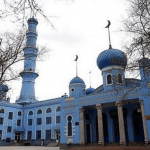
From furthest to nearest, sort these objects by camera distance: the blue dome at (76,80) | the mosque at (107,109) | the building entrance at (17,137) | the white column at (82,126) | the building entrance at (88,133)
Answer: the building entrance at (17,137)
the blue dome at (76,80)
the building entrance at (88,133)
the white column at (82,126)
the mosque at (107,109)

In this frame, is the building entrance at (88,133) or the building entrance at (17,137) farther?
the building entrance at (17,137)

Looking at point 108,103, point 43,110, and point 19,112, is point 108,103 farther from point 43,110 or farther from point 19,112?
point 19,112

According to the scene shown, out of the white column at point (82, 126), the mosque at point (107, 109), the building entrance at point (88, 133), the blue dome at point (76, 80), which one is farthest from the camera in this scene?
the blue dome at point (76, 80)

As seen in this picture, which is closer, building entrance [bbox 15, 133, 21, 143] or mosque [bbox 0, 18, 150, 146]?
mosque [bbox 0, 18, 150, 146]

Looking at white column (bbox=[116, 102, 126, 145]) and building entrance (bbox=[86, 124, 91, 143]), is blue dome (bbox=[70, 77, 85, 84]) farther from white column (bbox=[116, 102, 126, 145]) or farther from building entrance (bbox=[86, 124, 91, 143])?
white column (bbox=[116, 102, 126, 145])

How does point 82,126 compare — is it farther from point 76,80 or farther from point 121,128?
point 76,80

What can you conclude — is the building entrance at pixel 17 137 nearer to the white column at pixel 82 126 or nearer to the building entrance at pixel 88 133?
the building entrance at pixel 88 133

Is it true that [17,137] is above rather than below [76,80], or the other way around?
below

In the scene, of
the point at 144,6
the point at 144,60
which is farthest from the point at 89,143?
the point at 144,6

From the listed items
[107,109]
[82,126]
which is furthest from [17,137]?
[107,109]

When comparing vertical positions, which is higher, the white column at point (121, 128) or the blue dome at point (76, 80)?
the blue dome at point (76, 80)

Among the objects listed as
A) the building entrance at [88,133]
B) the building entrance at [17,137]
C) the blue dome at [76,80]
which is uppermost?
the blue dome at [76,80]

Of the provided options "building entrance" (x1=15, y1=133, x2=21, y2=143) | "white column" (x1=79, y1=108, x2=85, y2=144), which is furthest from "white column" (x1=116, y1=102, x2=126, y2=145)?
"building entrance" (x1=15, y1=133, x2=21, y2=143)

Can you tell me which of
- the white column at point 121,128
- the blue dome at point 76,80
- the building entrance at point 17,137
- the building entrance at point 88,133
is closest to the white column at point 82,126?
the building entrance at point 88,133
